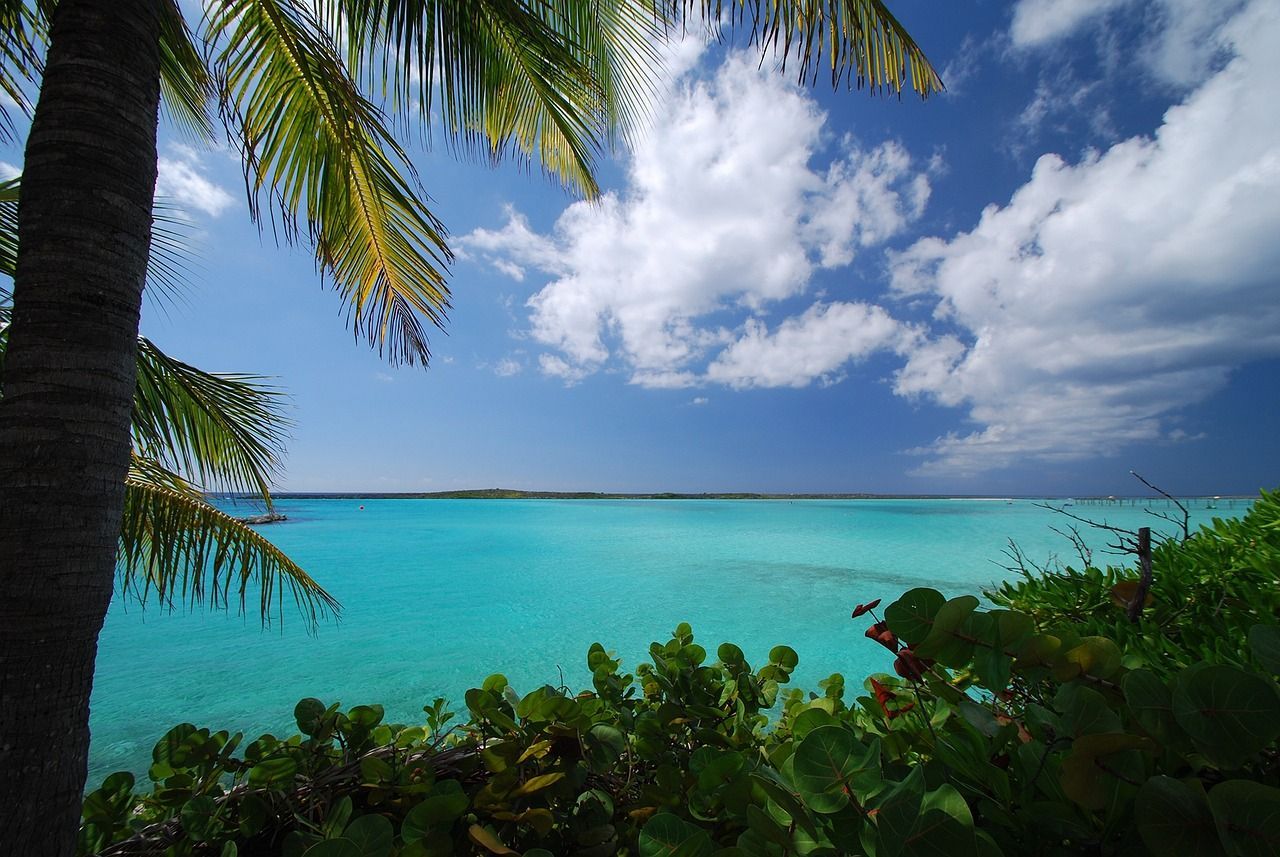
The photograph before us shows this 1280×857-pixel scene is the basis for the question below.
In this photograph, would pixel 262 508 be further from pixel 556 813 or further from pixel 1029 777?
pixel 1029 777

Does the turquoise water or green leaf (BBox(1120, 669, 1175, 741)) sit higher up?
green leaf (BBox(1120, 669, 1175, 741))

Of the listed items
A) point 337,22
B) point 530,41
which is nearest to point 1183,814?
point 530,41

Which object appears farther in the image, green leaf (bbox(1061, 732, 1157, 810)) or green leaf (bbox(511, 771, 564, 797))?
green leaf (bbox(511, 771, 564, 797))

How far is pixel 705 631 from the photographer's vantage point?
8.76 m

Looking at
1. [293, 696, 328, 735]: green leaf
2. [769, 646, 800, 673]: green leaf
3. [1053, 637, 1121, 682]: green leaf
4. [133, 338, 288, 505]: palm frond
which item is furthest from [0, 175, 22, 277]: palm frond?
[1053, 637, 1121, 682]: green leaf

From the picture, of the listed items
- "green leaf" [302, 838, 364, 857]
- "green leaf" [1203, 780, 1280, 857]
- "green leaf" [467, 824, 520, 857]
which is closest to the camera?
"green leaf" [1203, 780, 1280, 857]

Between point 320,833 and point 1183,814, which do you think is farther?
point 320,833

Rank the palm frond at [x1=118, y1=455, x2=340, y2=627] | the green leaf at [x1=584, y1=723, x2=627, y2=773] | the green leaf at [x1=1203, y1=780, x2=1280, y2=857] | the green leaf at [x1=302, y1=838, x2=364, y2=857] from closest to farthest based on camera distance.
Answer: the green leaf at [x1=1203, y1=780, x2=1280, y2=857], the green leaf at [x1=302, y1=838, x2=364, y2=857], the green leaf at [x1=584, y1=723, x2=627, y2=773], the palm frond at [x1=118, y1=455, x2=340, y2=627]

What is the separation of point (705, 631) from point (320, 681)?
18.7ft

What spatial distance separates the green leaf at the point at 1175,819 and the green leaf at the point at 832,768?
0.77 feet

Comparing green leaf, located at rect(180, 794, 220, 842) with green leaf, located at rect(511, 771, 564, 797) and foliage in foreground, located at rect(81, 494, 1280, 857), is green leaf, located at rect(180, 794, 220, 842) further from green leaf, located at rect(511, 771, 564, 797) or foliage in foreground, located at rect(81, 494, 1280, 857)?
green leaf, located at rect(511, 771, 564, 797)

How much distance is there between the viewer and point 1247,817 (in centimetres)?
45

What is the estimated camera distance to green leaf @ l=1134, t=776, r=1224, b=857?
0.47m

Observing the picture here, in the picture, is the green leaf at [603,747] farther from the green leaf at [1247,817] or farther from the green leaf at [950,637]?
the green leaf at [1247,817]
